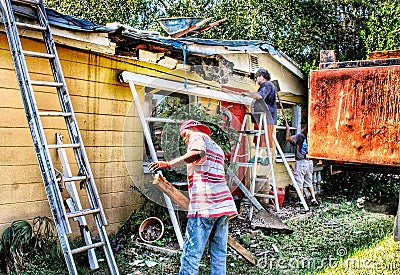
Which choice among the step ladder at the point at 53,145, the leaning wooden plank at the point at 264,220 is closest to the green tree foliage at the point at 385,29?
the leaning wooden plank at the point at 264,220

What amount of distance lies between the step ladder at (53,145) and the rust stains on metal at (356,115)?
2.70m

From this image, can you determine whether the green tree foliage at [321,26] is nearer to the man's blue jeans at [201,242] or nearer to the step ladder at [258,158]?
the step ladder at [258,158]

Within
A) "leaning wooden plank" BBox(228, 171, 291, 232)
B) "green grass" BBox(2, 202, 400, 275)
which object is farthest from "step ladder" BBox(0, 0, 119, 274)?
"leaning wooden plank" BBox(228, 171, 291, 232)

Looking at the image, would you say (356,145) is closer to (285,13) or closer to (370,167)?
(370,167)

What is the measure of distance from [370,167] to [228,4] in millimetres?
17582

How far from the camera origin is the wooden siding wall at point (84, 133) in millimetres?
4711

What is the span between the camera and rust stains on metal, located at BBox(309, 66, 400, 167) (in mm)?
1486

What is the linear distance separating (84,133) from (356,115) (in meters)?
4.60

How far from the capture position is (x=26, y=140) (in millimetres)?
4875

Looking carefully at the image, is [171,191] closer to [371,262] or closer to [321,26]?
[371,262]

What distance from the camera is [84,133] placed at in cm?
557

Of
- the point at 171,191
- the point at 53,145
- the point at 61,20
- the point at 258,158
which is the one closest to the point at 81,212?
the point at 53,145

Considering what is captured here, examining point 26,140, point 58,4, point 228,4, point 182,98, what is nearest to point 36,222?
point 26,140

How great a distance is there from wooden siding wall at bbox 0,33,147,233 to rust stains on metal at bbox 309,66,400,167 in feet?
13.4
